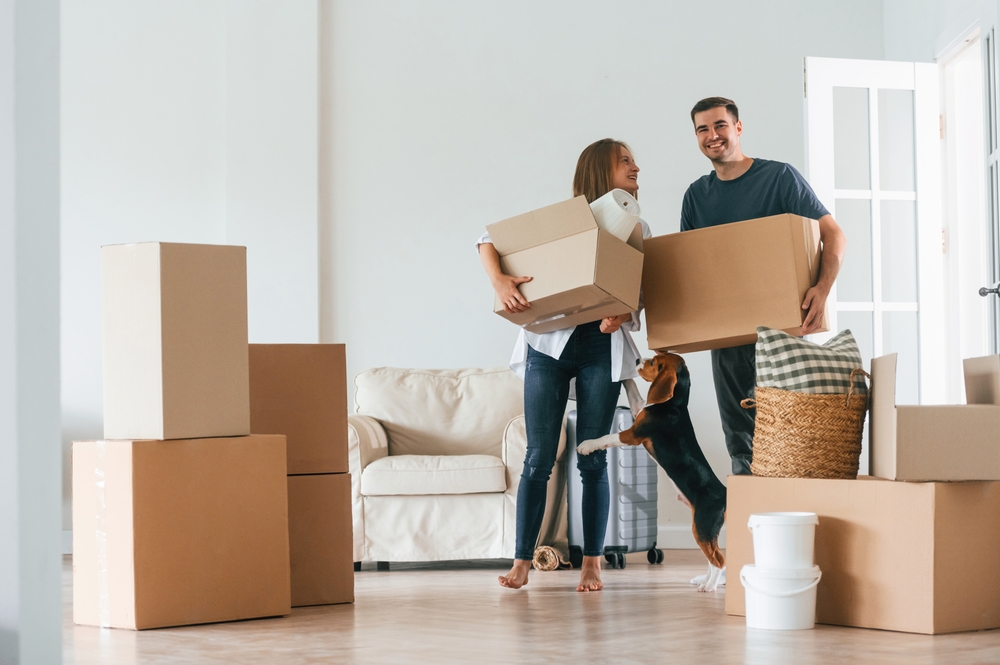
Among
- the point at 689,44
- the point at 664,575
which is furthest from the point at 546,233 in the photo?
the point at 689,44

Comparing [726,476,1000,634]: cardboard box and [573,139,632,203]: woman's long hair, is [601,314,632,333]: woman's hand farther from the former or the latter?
[726,476,1000,634]: cardboard box

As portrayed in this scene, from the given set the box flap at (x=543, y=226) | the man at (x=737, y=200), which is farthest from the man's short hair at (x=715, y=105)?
the box flap at (x=543, y=226)

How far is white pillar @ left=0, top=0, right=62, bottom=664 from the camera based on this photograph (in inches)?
51.1

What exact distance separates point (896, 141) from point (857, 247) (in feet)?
1.45

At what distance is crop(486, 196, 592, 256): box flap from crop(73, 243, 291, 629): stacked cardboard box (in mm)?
643

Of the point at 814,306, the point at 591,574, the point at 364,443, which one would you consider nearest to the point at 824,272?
the point at 814,306

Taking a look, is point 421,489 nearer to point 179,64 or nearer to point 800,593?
point 800,593

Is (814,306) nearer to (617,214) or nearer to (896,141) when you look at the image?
(617,214)

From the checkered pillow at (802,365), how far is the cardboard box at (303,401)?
41.1 inches

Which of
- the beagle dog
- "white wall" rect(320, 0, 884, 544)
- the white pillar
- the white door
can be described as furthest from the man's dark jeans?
"white wall" rect(320, 0, 884, 544)

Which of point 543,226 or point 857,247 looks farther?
point 857,247

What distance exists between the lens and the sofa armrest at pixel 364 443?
11.0ft

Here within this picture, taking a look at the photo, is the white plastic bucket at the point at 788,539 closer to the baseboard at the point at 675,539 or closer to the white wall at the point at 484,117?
the baseboard at the point at 675,539

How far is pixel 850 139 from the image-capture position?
375 centimetres
